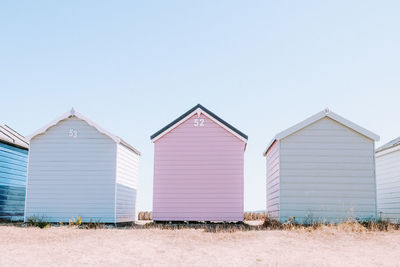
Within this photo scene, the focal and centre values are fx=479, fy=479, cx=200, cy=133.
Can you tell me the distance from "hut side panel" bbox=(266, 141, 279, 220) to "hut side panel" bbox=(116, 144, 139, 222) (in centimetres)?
730

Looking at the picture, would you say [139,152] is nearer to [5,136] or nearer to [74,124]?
[74,124]

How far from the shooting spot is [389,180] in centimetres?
2528

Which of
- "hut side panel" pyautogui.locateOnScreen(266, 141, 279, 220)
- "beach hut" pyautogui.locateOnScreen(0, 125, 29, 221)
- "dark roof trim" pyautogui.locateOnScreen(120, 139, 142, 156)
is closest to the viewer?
"hut side panel" pyautogui.locateOnScreen(266, 141, 279, 220)

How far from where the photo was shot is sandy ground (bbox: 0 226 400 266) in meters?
13.9

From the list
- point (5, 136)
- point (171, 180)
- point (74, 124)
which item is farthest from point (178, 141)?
point (5, 136)

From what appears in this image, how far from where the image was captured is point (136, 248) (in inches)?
612

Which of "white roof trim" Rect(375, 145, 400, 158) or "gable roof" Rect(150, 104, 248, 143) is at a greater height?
"gable roof" Rect(150, 104, 248, 143)

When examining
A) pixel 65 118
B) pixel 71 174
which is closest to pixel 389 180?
pixel 71 174

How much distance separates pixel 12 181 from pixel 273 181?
14.7m

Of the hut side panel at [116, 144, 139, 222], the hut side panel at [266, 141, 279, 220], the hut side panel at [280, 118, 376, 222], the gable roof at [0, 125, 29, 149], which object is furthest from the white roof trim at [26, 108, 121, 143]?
the hut side panel at [280, 118, 376, 222]

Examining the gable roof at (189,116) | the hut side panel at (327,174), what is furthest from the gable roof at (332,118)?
the gable roof at (189,116)

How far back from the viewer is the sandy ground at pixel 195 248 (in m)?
13.9

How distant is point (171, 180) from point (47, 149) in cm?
625

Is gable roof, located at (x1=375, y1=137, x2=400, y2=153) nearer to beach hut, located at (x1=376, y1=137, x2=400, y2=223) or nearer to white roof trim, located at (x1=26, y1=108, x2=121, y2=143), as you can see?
beach hut, located at (x1=376, y1=137, x2=400, y2=223)
